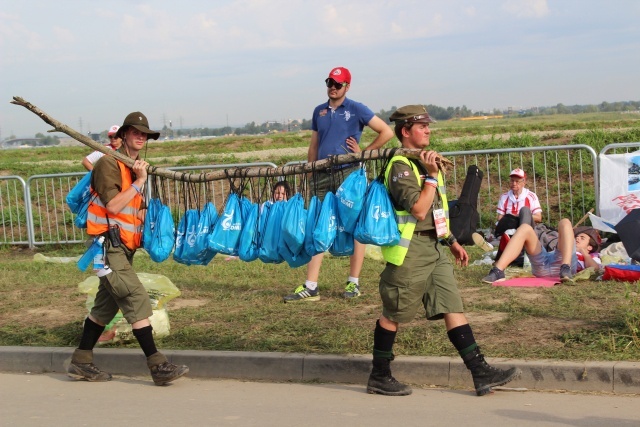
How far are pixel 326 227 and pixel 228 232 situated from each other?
87cm

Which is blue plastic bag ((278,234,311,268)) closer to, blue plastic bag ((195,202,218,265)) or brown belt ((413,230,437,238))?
blue plastic bag ((195,202,218,265))

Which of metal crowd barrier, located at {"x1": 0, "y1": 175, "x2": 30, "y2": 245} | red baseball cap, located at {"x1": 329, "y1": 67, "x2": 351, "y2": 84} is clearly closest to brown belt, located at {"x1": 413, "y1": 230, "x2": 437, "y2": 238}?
red baseball cap, located at {"x1": 329, "y1": 67, "x2": 351, "y2": 84}

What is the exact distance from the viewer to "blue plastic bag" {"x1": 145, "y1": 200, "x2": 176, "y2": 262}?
23.2 ft

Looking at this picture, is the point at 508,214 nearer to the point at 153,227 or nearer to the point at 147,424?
the point at 153,227

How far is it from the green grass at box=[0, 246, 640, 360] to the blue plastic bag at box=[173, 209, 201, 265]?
910 millimetres

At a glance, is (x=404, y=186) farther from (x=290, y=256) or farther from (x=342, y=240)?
(x=290, y=256)

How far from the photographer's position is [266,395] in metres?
6.68

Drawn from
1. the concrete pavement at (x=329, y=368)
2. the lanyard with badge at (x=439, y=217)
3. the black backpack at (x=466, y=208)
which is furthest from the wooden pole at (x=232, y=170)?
the black backpack at (x=466, y=208)

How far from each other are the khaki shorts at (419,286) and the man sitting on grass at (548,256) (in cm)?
353

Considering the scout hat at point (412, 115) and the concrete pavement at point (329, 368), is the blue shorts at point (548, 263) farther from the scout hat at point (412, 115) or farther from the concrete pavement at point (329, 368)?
the scout hat at point (412, 115)

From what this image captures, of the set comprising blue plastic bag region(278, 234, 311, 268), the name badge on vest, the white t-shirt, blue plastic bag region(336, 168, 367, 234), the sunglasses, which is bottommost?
the white t-shirt

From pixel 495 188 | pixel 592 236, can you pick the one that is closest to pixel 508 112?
pixel 495 188

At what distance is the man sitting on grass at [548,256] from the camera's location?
31.8 feet

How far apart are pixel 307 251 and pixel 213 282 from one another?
426cm
